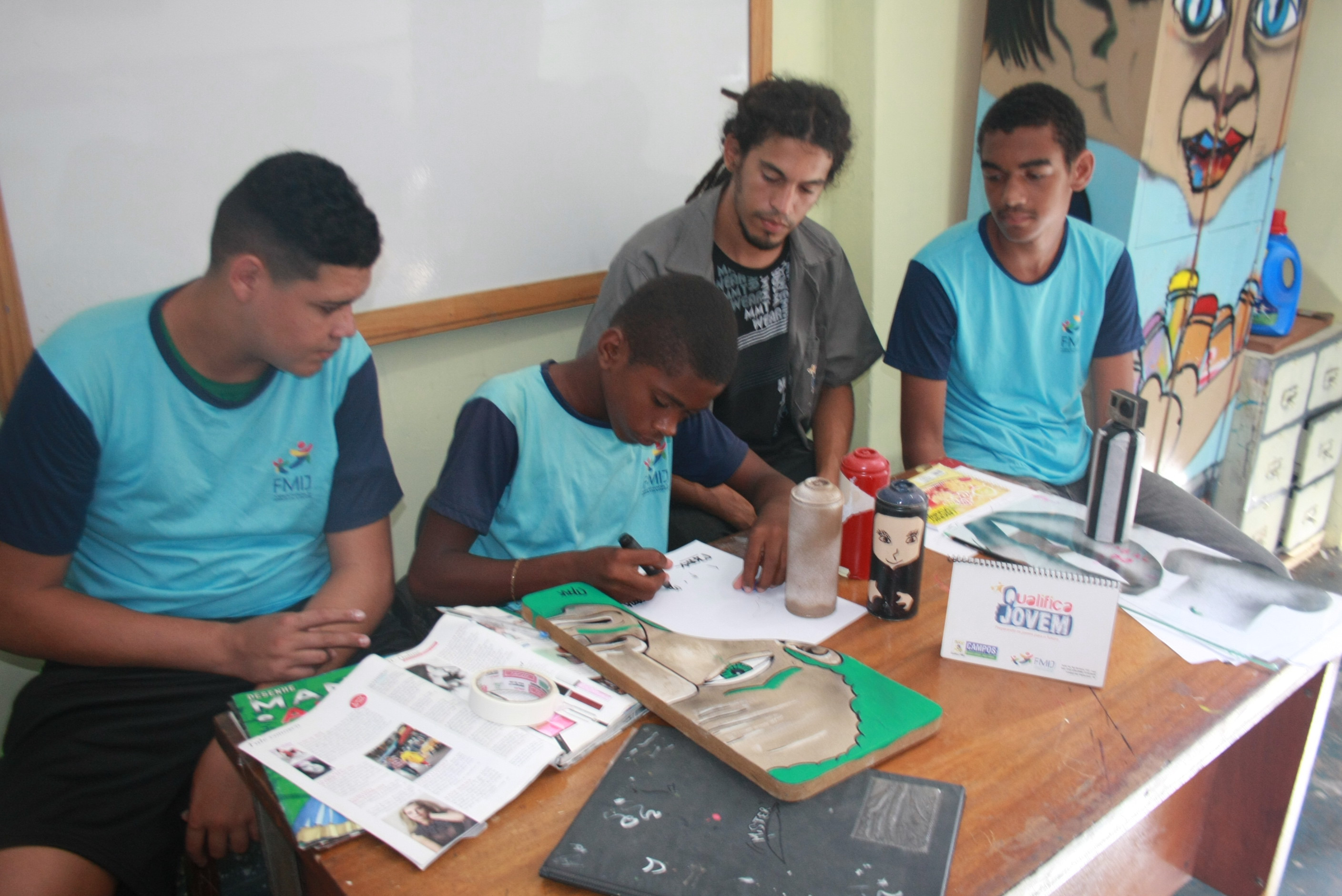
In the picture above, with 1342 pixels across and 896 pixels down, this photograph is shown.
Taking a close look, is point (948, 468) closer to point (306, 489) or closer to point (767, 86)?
point (767, 86)

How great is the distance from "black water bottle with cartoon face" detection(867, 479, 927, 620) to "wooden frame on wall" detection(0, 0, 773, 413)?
1.08 m

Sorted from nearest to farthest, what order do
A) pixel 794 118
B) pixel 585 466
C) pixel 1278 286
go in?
pixel 585 466 → pixel 794 118 → pixel 1278 286

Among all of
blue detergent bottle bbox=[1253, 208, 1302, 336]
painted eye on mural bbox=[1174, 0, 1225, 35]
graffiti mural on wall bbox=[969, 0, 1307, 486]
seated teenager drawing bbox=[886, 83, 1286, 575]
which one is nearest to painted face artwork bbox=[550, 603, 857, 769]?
seated teenager drawing bbox=[886, 83, 1286, 575]

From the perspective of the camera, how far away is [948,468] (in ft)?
5.66

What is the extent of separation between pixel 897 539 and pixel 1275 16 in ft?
8.61

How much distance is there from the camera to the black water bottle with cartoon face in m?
1.13

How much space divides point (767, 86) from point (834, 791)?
5.07ft

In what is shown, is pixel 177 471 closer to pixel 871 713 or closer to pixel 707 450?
pixel 707 450

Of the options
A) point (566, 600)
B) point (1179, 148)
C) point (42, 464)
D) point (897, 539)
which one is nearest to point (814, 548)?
point (897, 539)

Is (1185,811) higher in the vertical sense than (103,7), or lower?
lower

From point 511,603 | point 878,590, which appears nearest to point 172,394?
point 511,603

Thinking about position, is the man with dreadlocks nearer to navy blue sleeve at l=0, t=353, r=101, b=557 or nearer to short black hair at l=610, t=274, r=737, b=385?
short black hair at l=610, t=274, r=737, b=385

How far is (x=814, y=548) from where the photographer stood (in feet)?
3.79

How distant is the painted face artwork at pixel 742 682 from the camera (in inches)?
35.3
